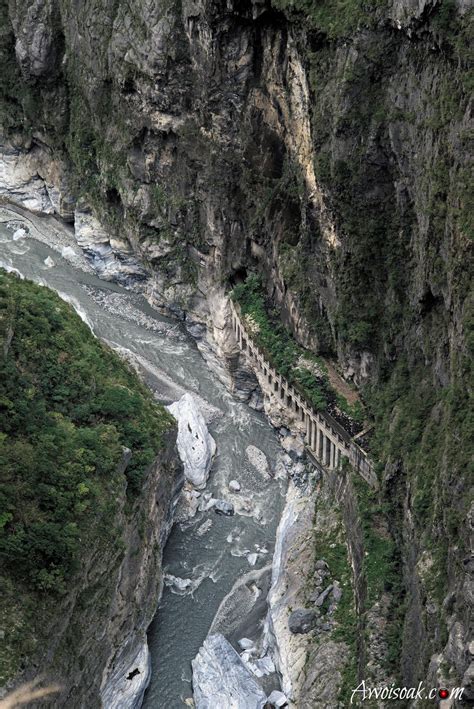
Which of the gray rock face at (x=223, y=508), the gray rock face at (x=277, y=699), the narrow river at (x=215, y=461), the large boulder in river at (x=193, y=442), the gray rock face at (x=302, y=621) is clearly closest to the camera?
the gray rock face at (x=277, y=699)

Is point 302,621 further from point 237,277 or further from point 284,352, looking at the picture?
point 237,277

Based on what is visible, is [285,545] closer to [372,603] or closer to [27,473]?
[372,603]

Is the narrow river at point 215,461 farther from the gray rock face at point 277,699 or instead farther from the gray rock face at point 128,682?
the gray rock face at point 277,699

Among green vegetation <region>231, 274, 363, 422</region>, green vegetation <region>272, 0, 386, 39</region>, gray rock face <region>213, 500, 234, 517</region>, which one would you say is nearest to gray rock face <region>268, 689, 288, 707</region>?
gray rock face <region>213, 500, 234, 517</region>

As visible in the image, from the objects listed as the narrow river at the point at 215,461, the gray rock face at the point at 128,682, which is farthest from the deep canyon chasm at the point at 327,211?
the gray rock face at the point at 128,682

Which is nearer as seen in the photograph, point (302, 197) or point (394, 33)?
point (394, 33)

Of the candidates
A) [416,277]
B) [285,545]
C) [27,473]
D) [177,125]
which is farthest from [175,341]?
[27,473]
